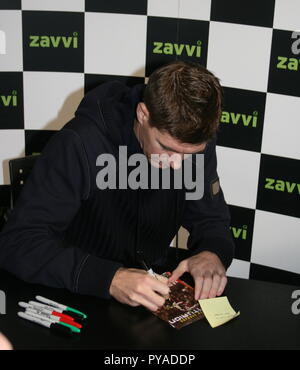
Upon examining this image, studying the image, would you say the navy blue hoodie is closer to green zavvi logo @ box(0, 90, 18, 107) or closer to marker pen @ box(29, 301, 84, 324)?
marker pen @ box(29, 301, 84, 324)

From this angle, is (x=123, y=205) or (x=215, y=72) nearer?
(x=123, y=205)

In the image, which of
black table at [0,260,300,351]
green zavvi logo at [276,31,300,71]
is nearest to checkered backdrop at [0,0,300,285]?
green zavvi logo at [276,31,300,71]

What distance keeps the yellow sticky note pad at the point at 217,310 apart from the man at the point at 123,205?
37 millimetres

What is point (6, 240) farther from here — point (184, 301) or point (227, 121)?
point (227, 121)

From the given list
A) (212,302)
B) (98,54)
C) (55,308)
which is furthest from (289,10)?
(55,308)

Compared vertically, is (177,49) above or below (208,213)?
above

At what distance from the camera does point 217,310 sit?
4.33ft

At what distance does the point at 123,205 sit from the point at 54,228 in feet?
0.80

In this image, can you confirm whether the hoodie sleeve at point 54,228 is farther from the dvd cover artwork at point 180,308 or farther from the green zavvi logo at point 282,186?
the green zavvi logo at point 282,186

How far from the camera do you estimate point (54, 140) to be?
153 centimetres

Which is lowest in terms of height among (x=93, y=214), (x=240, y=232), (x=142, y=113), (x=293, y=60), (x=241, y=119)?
(x=240, y=232)

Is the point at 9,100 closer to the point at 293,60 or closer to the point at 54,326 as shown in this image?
the point at 293,60

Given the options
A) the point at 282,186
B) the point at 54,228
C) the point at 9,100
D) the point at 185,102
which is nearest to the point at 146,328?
the point at 54,228

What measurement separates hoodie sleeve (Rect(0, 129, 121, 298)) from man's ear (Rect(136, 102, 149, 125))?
187 mm
